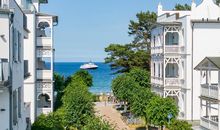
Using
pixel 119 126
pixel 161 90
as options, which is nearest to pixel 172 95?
pixel 161 90

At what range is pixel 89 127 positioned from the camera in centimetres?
2352

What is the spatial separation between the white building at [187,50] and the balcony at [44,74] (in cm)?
1045

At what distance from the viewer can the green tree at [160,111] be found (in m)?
34.6

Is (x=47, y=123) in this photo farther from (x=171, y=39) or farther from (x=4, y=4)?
(x=171, y=39)

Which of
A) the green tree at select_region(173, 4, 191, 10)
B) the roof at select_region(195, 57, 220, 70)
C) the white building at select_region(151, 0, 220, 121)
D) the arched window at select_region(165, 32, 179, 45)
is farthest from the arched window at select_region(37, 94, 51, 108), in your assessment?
the green tree at select_region(173, 4, 191, 10)

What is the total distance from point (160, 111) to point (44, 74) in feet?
34.4

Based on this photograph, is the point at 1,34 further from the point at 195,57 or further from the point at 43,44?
the point at 195,57

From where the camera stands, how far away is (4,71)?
14250mm

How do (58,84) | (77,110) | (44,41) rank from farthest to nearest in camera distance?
(58,84) → (44,41) → (77,110)

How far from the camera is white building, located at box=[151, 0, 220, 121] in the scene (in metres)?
40.5

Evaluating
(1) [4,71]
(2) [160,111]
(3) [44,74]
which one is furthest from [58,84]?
(1) [4,71]

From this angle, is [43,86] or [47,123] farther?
[43,86]

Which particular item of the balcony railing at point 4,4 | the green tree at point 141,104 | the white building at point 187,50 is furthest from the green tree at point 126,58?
the balcony railing at point 4,4

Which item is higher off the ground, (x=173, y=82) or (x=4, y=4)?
(x=4, y=4)
